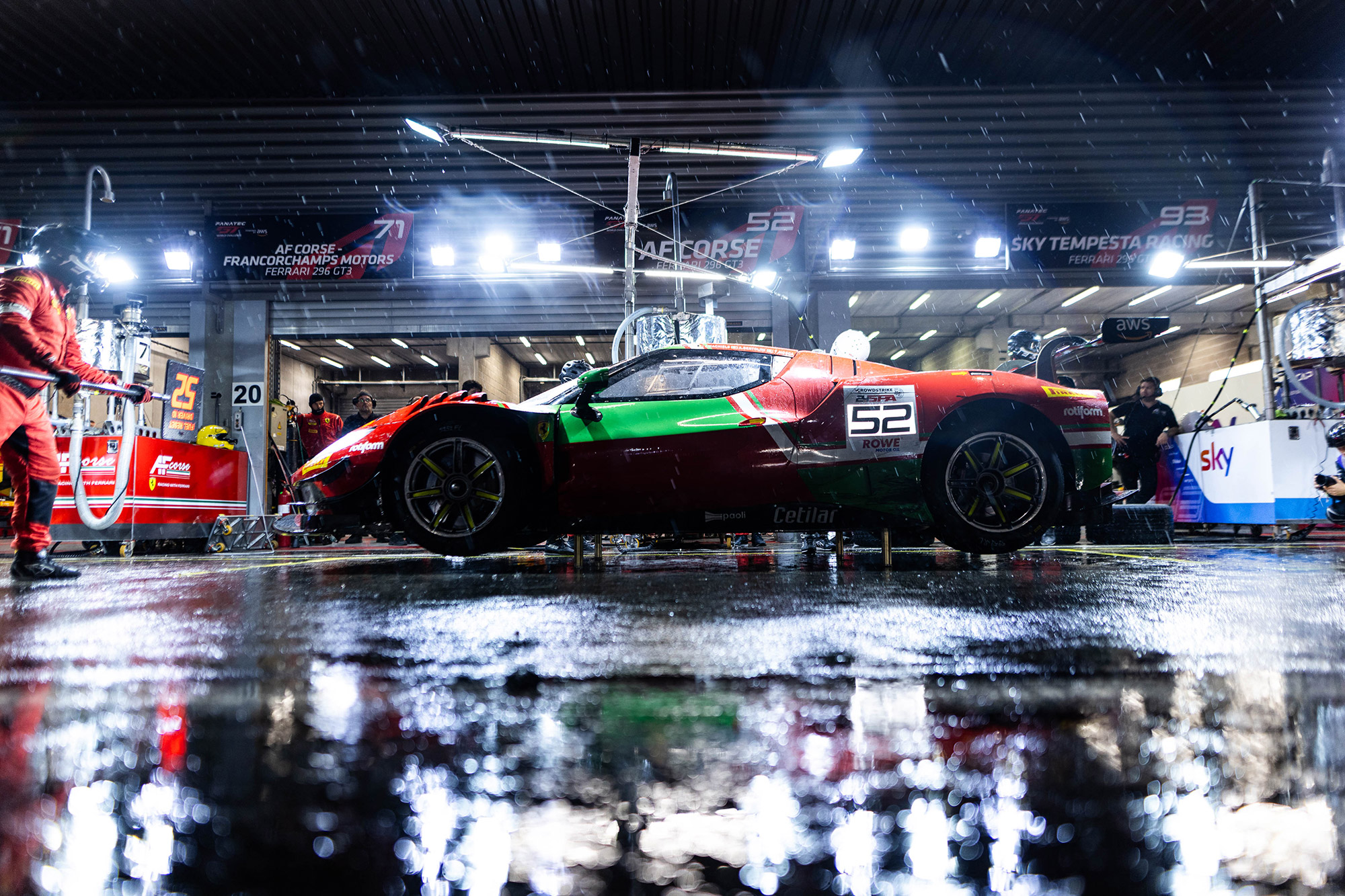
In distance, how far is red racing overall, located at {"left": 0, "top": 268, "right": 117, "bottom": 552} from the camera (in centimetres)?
387

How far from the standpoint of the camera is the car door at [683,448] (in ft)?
12.9

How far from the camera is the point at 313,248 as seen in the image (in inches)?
507

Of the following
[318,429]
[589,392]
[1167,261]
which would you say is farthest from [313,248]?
[1167,261]

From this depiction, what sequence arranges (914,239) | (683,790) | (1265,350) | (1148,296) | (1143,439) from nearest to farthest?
(683,790) → (1143,439) → (1265,350) → (914,239) → (1148,296)

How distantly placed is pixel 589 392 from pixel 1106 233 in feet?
37.8

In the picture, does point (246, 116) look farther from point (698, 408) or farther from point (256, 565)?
point (698, 408)

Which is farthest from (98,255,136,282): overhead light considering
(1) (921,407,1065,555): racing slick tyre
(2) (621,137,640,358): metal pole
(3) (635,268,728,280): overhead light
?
(1) (921,407,1065,555): racing slick tyre

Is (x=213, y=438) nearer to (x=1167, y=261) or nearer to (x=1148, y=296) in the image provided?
(x=1167, y=261)

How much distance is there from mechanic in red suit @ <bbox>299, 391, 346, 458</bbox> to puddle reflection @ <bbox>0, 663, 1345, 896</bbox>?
9.51 metres

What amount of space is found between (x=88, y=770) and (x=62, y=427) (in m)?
8.82

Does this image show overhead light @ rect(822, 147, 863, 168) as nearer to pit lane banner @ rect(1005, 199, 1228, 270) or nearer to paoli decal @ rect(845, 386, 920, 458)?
paoli decal @ rect(845, 386, 920, 458)

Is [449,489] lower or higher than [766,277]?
lower

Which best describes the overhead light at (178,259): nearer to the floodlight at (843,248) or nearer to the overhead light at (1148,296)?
the floodlight at (843,248)

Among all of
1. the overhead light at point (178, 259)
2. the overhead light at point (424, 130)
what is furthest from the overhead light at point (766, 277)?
the overhead light at point (178, 259)
